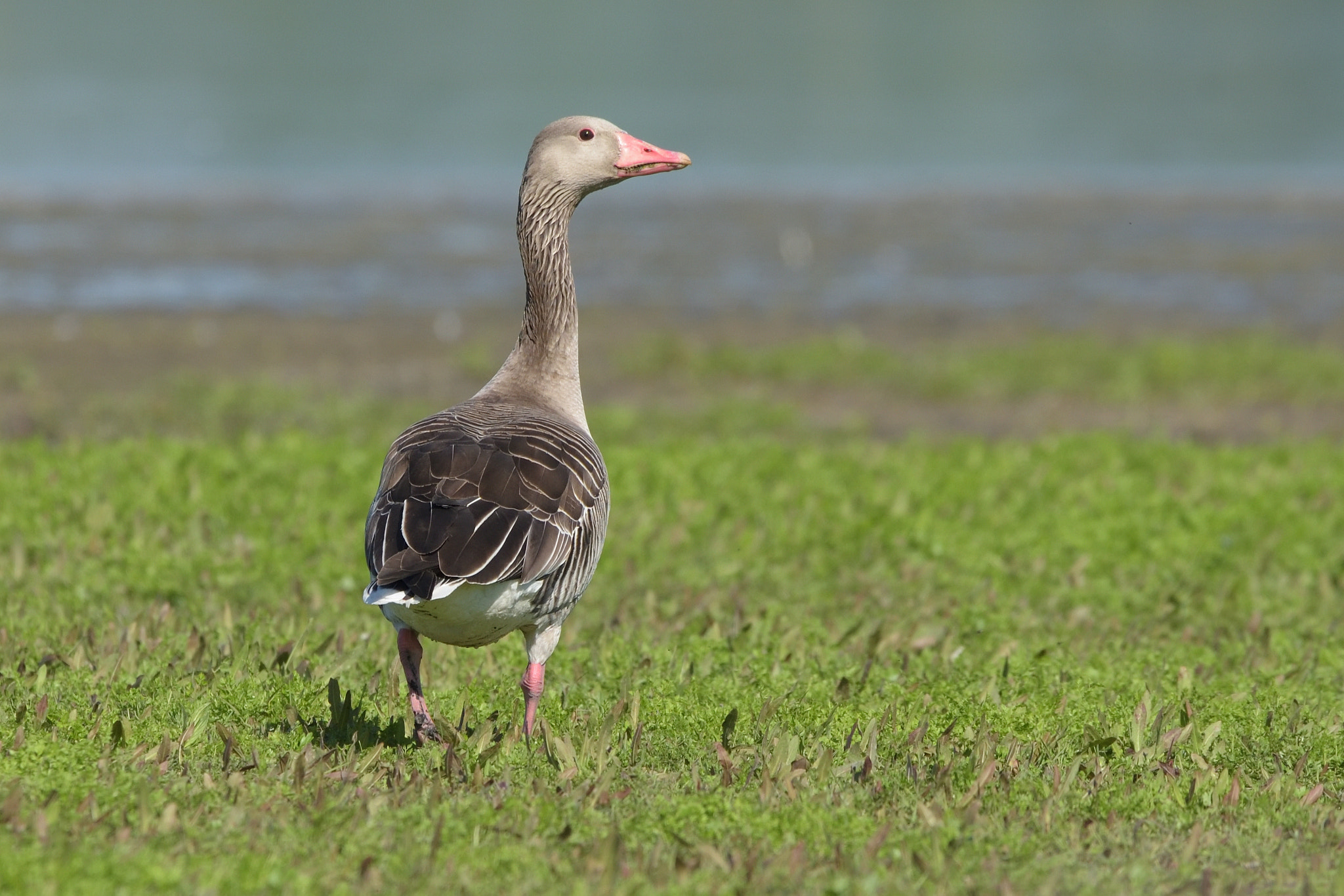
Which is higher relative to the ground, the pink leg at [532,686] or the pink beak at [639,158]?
the pink beak at [639,158]

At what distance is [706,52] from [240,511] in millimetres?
74334

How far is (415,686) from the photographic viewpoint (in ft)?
18.7

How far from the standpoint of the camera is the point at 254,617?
7.45 meters

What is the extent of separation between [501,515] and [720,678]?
1.48 metres

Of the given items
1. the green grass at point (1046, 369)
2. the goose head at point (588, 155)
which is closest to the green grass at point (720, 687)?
the goose head at point (588, 155)

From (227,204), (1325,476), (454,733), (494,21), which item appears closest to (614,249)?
(227,204)

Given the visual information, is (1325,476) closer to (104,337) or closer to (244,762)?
(244,762)

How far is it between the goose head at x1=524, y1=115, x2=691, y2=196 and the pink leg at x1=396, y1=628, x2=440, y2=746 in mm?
2332

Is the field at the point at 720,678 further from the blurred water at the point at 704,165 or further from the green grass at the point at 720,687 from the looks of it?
the blurred water at the point at 704,165

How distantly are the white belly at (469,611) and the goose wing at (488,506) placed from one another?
0.07m

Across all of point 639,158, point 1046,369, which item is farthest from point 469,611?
point 1046,369

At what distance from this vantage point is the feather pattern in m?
5.19

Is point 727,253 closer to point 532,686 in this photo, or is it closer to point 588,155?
point 588,155

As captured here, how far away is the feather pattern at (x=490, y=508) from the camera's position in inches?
204
